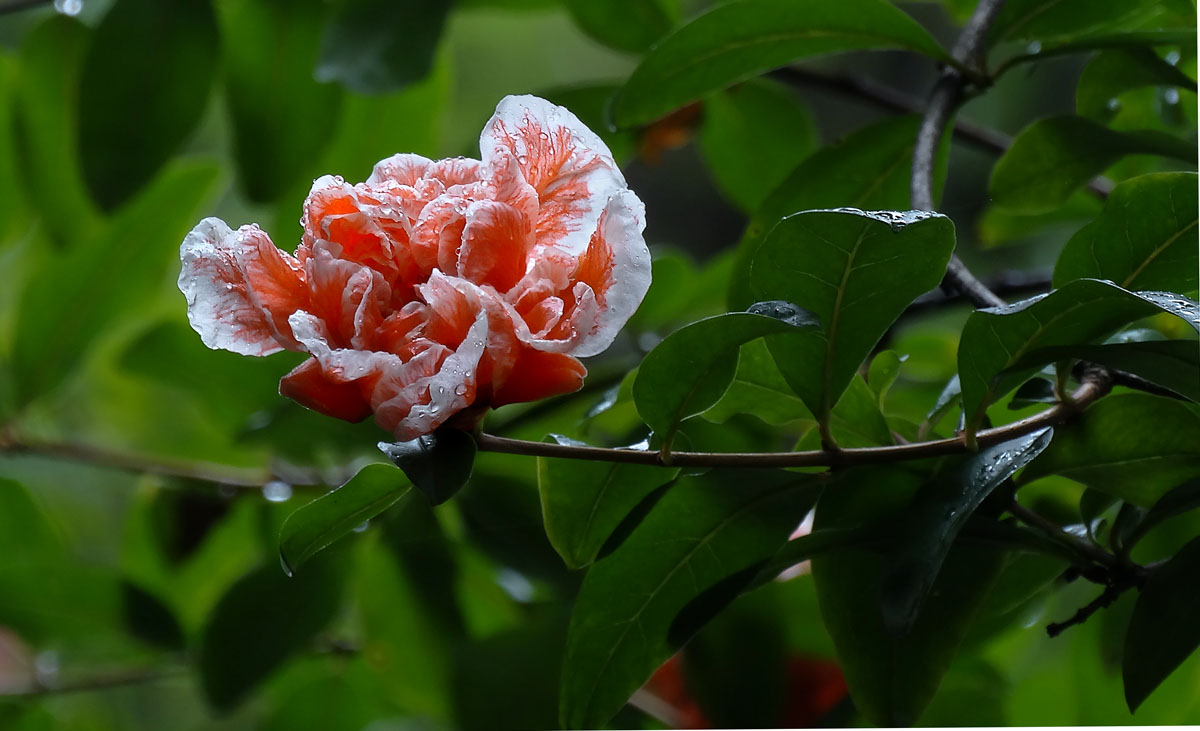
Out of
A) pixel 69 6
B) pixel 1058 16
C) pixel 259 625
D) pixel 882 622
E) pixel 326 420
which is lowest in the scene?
pixel 259 625

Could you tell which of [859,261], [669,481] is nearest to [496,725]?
[669,481]

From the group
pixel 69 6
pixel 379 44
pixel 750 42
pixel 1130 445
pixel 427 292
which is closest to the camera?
pixel 427 292

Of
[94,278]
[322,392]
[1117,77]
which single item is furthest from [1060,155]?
[94,278]

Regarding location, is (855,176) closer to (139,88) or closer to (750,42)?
(750,42)

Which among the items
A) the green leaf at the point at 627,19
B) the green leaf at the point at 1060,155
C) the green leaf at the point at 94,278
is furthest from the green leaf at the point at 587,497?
the green leaf at the point at 94,278

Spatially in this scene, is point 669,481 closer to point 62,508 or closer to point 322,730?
point 322,730

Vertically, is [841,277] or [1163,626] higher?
[841,277]

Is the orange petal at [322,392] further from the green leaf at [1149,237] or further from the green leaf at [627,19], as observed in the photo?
the green leaf at [627,19]
